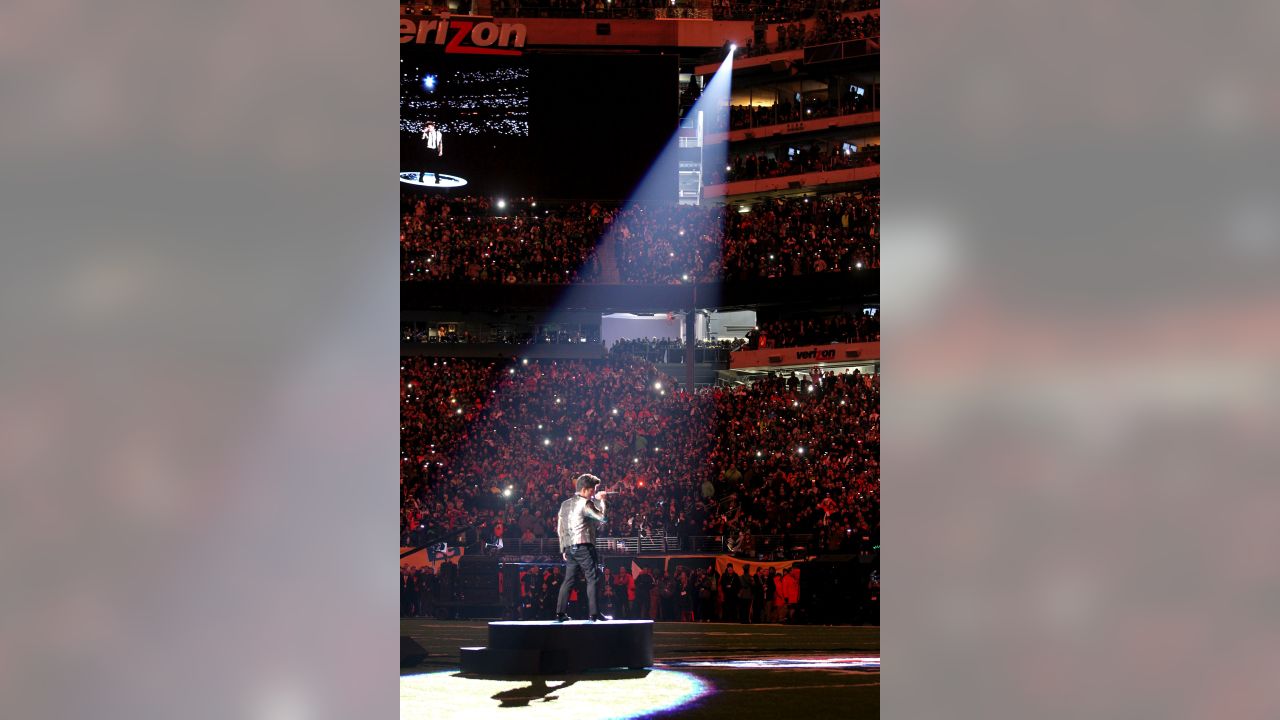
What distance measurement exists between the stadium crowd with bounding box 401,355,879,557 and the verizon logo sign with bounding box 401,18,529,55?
4573mm

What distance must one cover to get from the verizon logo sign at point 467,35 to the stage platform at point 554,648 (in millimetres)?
11160

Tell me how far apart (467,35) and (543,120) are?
2573mm

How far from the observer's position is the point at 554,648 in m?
5.65

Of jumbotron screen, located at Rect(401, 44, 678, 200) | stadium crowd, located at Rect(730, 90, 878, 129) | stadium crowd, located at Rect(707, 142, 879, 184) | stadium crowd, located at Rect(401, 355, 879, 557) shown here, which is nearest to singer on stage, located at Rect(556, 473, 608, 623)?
stadium crowd, located at Rect(401, 355, 879, 557)

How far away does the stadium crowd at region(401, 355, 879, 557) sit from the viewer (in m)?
10.7

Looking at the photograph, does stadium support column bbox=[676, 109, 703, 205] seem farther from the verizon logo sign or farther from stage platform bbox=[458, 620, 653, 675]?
stage platform bbox=[458, 620, 653, 675]

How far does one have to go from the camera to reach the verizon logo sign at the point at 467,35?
15.4 metres

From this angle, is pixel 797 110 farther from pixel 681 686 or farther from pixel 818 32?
pixel 681 686
